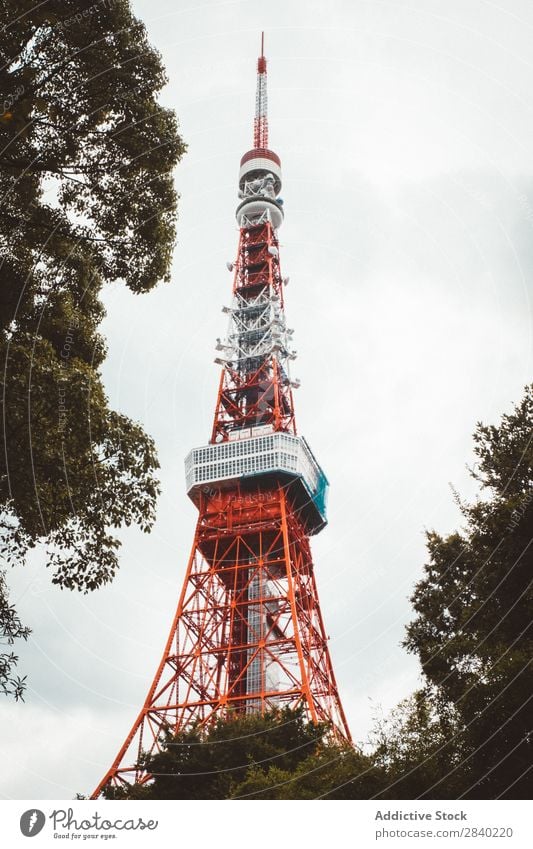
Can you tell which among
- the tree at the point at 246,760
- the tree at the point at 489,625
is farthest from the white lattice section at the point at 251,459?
the tree at the point at 489,625

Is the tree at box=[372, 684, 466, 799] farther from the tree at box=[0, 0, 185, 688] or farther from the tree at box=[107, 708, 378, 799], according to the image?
→ the tree at box=[0, 0, 185, 688]

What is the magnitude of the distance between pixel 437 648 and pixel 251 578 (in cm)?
2393

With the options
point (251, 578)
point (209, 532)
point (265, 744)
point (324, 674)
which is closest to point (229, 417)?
point (209, 532)

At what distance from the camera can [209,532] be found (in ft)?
136

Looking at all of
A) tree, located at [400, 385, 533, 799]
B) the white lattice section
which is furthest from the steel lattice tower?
tree, located at [400, 385, 533, 799]

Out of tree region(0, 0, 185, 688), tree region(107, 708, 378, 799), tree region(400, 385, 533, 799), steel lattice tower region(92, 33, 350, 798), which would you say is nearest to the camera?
tree region(0, 0, 185, 688)

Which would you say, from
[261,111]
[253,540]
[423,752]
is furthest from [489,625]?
[261,111]

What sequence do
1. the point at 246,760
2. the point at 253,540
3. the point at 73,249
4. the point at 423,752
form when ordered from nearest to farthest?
the point at 73,249, the point at 423,752, the point at 246,760, the point at 253,540

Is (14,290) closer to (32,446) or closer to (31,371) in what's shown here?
(31,371)

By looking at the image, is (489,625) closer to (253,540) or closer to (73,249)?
(73,249)

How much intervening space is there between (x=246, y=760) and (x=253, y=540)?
19.3 meters

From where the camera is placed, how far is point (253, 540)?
40.9 metres

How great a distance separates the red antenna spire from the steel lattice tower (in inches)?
403

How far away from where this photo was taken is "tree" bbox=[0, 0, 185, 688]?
28.1ft
